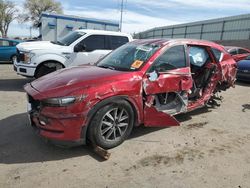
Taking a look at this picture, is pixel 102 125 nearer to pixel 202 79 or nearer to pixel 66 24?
pixel 202 79

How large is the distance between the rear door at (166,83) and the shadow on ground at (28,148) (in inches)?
18.6

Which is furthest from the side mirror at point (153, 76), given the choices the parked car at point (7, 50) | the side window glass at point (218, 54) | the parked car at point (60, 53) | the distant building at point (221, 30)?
the distant building at point (221, 30)

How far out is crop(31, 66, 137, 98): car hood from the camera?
3.42 m

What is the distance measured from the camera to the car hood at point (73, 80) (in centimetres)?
342

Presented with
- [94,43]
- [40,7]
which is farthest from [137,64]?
[40,7]

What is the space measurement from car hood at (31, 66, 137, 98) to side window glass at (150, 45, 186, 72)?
25.3 inches

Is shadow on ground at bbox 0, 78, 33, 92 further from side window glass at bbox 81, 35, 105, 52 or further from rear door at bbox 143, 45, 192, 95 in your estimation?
rear door at bbox 143, 45, 192, 95

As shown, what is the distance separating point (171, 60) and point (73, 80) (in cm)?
190

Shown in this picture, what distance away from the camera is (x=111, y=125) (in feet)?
12.2

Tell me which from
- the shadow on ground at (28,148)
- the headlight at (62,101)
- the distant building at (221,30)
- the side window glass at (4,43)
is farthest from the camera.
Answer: the distant building at (221,30)

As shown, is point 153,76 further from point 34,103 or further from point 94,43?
point 94,43

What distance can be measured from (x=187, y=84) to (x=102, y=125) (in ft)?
6.45

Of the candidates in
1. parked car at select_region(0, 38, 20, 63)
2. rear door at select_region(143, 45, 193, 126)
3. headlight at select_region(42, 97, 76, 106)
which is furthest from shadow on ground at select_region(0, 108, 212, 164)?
parked car at select_region(0, 38, 20, 63)

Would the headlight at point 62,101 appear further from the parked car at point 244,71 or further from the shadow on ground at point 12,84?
the parked car at point 244,71
